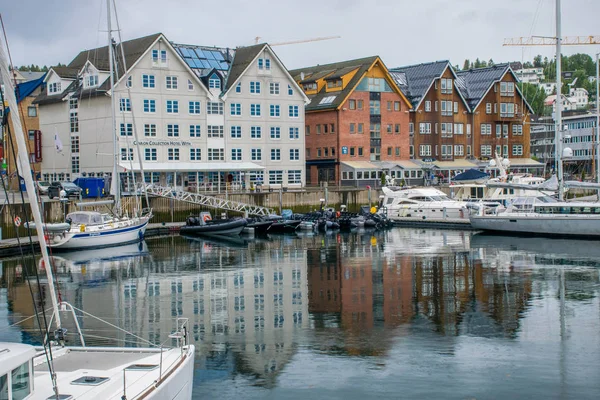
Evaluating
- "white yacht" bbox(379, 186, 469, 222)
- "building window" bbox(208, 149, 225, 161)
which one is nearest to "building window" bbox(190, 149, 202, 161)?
"building window" bbox(208, 149, 225, 161)

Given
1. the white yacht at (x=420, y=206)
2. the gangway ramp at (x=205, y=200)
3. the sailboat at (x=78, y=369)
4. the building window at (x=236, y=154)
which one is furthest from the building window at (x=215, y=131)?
the sailboat at (x=78, y=369)

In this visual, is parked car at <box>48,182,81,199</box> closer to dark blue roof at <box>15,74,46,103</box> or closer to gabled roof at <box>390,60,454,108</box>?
dark blue roof at <box>15,74,46,103</box>

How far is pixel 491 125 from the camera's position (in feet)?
325

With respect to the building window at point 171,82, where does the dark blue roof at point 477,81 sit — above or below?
above

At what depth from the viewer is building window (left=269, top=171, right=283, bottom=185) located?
260 feet

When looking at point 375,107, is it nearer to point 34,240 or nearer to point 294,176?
point 294,176

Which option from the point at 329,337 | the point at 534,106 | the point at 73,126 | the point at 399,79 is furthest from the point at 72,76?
the point at 534,106

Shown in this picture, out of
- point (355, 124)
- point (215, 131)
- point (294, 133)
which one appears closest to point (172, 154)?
point (215, 131)

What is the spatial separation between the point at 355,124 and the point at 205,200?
26468 millimetres

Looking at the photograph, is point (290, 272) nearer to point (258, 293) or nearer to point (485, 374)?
point (258, 293)

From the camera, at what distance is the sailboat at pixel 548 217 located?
174ft

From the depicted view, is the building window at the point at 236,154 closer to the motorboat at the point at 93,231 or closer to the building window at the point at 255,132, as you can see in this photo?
the building window at the point at 255,132

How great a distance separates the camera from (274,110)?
7931cm

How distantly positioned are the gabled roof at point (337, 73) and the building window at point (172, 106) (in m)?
20.2
